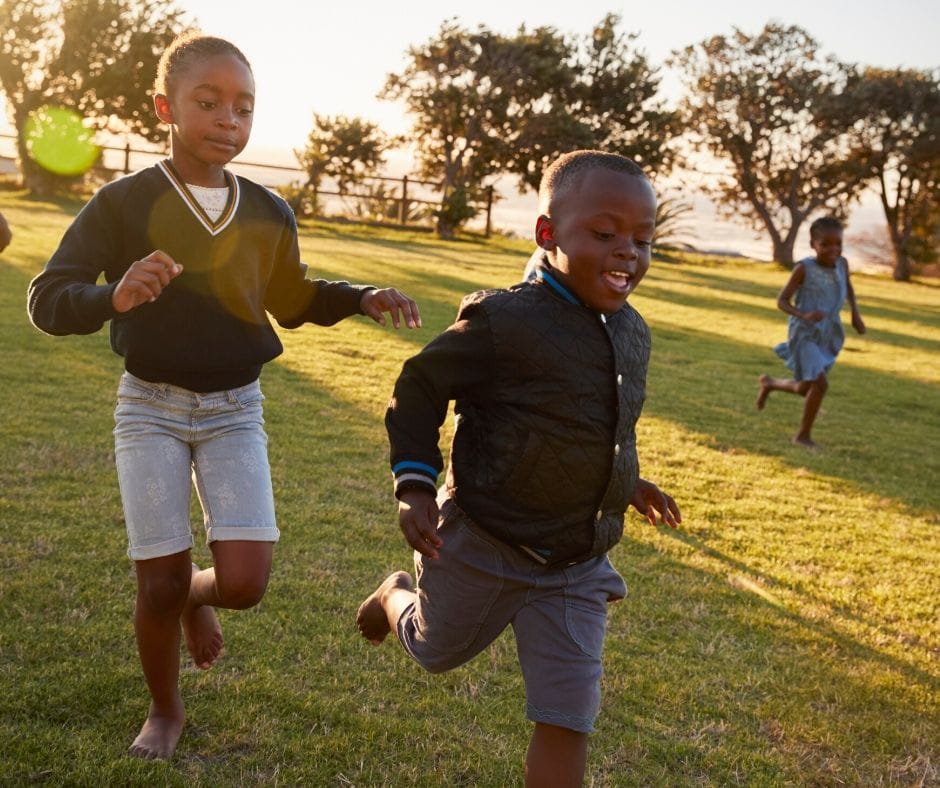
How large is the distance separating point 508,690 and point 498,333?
150 cm

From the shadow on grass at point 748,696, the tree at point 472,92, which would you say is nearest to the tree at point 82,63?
the tree at point 472,92

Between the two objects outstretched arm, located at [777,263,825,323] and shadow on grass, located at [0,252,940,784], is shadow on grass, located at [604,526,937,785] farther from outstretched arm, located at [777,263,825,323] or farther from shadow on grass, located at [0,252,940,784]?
outstretched arm, located at [777,263,825,323]

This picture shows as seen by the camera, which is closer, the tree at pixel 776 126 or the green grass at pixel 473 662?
the green grass at pixel 473 662

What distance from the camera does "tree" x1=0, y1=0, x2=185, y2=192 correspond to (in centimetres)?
2592

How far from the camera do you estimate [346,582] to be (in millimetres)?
4270

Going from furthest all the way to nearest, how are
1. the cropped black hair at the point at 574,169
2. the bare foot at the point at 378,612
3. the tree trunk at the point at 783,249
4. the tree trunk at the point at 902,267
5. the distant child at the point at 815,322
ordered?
the tree trunk at the point at 783,249 → the tree trunk at the point at 902,267 → the distant child at the point at 815,322 → the bare foot at the point at 378,612 → the cropped black hair at the point at 574,169

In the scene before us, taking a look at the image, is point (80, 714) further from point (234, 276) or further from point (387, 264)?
point (387, 264)

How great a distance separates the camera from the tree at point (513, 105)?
97.6 feet

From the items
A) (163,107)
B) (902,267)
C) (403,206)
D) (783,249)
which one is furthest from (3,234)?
(783,249)

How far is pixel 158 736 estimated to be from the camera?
288cm

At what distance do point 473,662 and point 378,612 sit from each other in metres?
0.59

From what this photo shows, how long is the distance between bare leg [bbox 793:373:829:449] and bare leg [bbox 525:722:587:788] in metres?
5.92

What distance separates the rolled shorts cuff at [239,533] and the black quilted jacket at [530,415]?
631mm

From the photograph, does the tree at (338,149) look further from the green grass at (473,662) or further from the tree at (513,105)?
the green grass at (473,662)
